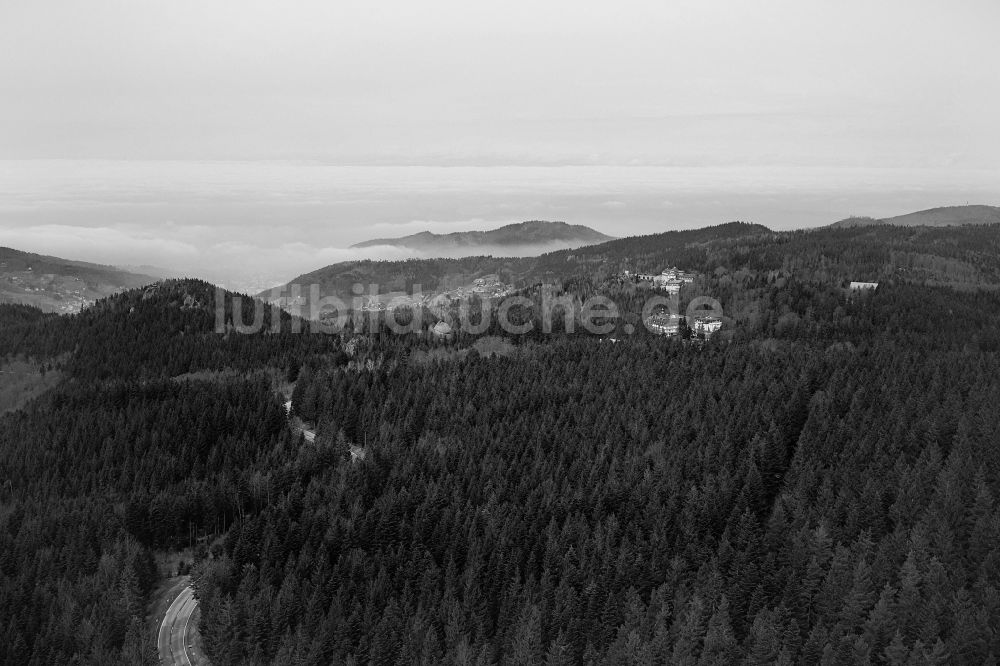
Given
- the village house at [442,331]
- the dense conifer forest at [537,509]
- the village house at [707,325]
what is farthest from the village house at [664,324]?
the village house at [442,331]

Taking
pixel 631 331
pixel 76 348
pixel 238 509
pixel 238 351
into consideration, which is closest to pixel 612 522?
pixel 238 509

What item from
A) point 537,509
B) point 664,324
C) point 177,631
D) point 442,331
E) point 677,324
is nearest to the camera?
point 177,631

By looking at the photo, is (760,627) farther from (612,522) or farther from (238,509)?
(238,509)

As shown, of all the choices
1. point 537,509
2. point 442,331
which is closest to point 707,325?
point 442,331

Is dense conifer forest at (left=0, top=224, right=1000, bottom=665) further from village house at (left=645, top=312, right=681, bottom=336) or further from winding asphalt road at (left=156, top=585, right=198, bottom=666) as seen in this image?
village house at (left=645, top=312, right=681, bottom=336)

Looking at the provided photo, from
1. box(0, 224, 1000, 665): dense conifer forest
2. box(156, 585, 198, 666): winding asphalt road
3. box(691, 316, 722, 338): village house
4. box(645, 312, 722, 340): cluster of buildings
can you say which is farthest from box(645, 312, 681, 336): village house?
box(156, 585, 198, 666): winding asphalt road

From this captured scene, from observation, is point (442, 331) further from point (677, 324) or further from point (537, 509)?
point (537, 509)
